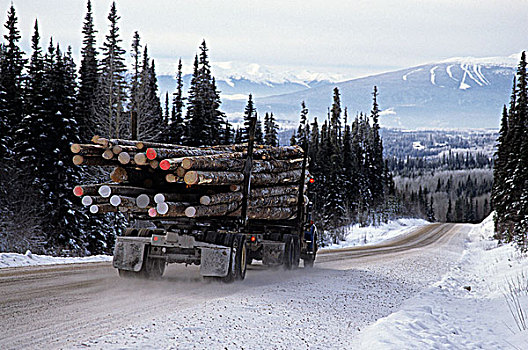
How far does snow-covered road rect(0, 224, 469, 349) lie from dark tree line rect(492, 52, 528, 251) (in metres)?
15.9

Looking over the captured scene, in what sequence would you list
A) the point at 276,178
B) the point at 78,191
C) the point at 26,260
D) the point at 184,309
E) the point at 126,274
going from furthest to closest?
the point at 276,178, the point at 26,260, the point at 126,274, the point at 78,191, the point at 184,309

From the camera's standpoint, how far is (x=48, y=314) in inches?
307

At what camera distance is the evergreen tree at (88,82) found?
125ft

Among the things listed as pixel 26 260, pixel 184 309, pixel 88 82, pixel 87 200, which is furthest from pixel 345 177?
pixel 184 309

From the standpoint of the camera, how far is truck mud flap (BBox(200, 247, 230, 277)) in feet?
36.4

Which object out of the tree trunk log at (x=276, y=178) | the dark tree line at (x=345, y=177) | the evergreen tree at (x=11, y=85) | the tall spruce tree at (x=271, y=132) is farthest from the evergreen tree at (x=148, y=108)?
the tree trunk log at (x=276, y=178)

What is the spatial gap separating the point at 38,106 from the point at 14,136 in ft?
7.39

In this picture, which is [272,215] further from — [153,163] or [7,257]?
[7,257]

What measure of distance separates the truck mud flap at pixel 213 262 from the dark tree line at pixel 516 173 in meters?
17.7

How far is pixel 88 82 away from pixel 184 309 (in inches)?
1523

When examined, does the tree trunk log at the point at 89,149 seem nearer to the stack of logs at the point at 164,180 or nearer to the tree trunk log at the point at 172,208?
the stack of logs at the point at 164,180

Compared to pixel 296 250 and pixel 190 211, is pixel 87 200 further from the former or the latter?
pixel 296 250

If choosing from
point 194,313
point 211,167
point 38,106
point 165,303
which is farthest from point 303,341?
point 38,106

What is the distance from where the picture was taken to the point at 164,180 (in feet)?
36.8
